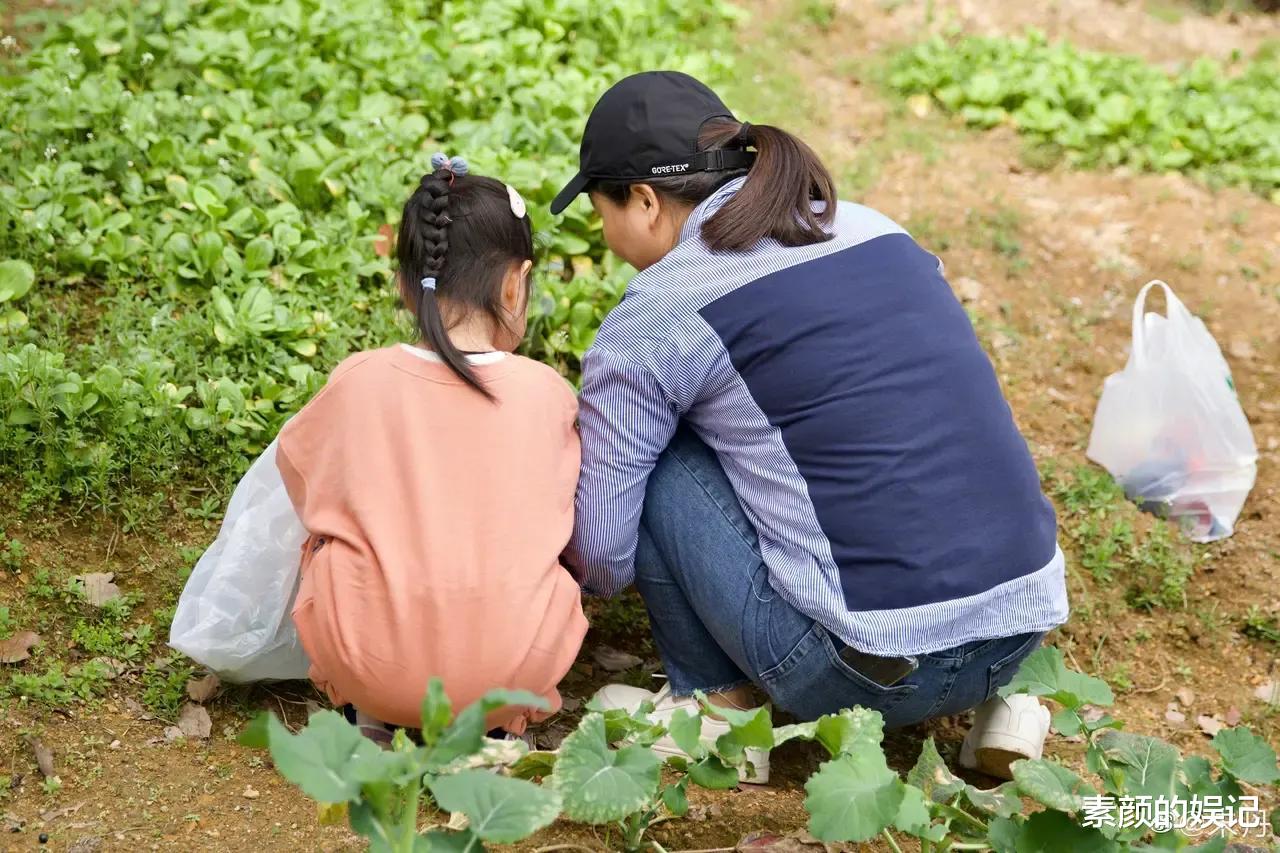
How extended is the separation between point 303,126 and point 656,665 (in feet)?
6.84

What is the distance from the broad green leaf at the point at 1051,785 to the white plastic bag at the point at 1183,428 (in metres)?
1.69

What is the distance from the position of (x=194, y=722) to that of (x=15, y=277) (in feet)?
4.39

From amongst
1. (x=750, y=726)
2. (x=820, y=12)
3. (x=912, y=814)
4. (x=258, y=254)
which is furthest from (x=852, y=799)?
(x=820, y=12)

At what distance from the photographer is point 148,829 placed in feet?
7.42

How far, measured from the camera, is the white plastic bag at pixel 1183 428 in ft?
11.6

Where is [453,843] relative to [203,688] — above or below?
above

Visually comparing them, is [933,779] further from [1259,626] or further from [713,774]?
[1259,626]

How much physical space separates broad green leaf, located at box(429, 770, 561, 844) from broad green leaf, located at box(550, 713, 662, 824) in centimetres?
16

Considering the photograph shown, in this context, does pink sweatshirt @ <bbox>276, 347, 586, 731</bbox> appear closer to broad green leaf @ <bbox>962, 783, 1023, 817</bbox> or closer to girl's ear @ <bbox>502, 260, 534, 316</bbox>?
girl's ear @ <bbox>502, 260, 534, 316</bbox>

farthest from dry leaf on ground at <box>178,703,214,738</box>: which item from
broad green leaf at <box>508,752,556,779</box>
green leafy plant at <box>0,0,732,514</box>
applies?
broad green leaf at <box>508,752,556,779</box>

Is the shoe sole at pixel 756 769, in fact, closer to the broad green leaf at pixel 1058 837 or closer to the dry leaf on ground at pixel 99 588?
the broad green leaf at pixel 1058 837

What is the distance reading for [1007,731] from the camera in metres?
2.66

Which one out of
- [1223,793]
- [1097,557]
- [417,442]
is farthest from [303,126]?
[1223,793]

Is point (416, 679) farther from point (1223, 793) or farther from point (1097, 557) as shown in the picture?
point (1097, 557)
